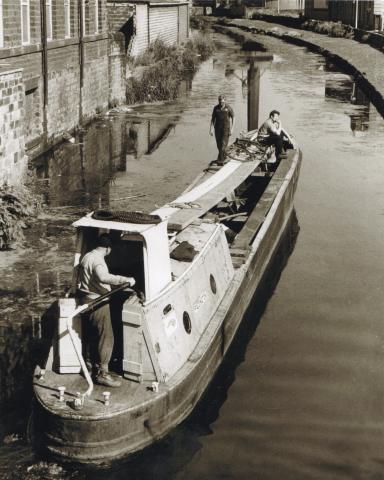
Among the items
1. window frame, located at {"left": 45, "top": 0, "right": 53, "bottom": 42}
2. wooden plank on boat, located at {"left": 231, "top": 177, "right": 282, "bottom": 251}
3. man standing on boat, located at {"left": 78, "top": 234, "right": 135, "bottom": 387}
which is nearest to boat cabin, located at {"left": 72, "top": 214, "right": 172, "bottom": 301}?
man standing on boat, located at {"left": 78, "top": 234, "right": 135, "bottom": 387}

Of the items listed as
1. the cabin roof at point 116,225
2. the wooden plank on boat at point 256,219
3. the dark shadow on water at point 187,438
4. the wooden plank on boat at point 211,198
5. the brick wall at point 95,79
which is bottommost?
the dark shadow on water at point 187,438

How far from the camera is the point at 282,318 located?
1151cm

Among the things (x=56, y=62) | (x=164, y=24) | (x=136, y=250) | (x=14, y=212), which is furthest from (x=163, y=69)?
(x=136, y=250)

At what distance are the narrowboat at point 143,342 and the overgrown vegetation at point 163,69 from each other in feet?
75.4

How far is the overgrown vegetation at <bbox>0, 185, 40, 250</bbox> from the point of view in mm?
13641

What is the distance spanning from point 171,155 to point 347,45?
38418 millimetres

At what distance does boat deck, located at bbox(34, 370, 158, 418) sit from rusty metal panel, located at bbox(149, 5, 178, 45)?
3744 cm

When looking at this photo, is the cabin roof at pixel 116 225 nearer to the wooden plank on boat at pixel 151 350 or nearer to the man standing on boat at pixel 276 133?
the wooden plank on boat at pixel 151 350

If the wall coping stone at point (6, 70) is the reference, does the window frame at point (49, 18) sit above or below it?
above

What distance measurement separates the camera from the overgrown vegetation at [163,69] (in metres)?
33.0

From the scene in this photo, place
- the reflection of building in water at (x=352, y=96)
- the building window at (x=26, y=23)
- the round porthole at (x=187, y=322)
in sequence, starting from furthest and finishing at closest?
the reflection of building in water at (x=352, y=96), the building window at (x=26, y=23), the round porthole at (x=187, y=322)

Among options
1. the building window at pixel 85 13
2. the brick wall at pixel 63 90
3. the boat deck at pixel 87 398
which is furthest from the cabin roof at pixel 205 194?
the building window at pixel 85 13

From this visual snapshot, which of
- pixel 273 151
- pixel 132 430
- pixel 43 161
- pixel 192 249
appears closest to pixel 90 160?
pixel 43 161

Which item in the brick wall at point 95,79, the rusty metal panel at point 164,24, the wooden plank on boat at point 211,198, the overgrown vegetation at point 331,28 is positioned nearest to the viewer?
the wooden plank on boat at point 211,198
